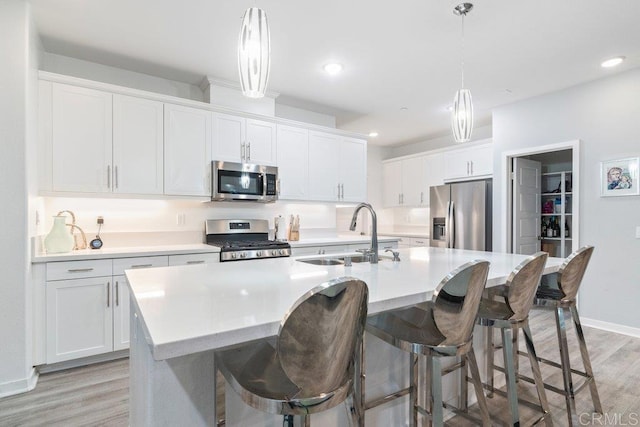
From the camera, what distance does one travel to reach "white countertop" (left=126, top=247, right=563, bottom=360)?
86 centimetres

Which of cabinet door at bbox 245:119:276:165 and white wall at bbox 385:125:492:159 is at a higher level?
white wall at bbox 385:125:492:159

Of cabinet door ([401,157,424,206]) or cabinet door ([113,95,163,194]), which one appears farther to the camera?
cabinet door ([401,157,424,206])

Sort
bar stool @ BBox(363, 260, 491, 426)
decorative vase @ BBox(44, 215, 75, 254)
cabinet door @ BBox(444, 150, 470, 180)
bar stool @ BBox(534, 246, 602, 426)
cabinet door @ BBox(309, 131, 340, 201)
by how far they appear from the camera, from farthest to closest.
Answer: cabinet door @ BBox(444, 150, 470, 180)
cabinet door @ BBox(309, 131, 340, 201)
decorative vase @ BBox(44, 215, 75, 254)
bar stool @ BBox(534, 246, 602, 426)
bar stool @ BBox(363, 260, 491, 426)

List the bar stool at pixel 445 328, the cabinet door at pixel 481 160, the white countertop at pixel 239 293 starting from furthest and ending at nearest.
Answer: the cabinet door at pixel 481 160 → the bar stool at pixel 445 328 → the white countertop at pixel 239 293

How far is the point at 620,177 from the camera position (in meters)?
3.39

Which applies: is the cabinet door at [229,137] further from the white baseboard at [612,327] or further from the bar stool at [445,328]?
the white baseboard at [612,327]

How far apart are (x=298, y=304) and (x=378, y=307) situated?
427 millimetres

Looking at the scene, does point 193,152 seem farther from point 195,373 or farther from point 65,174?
point 195,373

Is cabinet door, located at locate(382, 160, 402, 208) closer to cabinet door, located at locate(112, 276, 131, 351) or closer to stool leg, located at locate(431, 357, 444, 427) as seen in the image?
cabinet door, located at locate(112, 276, 131, 351)

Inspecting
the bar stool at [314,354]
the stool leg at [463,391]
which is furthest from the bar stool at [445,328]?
the stool leg at [463,391]

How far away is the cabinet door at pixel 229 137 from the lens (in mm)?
3580

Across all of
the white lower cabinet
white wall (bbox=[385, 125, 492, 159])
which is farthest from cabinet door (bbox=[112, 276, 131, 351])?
white wall (bbox=[385, 125, 492, 159])

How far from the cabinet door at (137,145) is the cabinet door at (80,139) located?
0.23 feet

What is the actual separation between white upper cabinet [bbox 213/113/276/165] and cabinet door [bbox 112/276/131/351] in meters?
1.54
